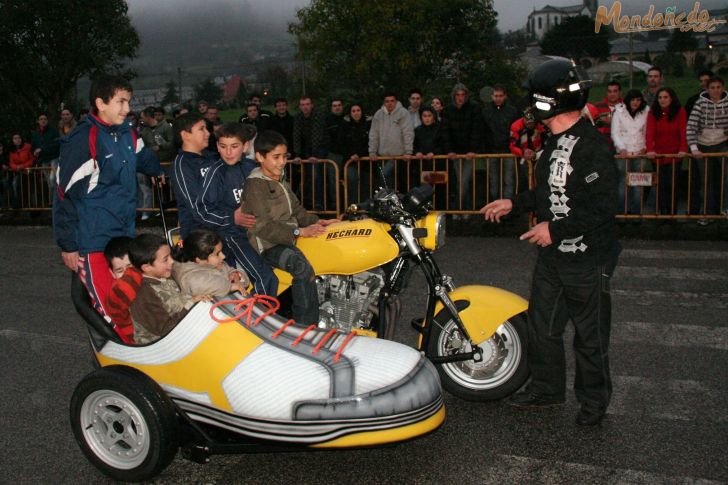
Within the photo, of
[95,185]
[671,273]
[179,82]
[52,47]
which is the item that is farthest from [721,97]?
[52,47]

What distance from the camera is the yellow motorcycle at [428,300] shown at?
190 inches

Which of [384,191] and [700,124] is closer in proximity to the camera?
[384,191]

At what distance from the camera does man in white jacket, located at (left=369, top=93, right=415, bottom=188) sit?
12.8 m

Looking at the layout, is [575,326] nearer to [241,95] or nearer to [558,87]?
[558,87]

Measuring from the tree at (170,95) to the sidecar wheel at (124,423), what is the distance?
20341 millimetres

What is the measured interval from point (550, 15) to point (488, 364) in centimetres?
4124

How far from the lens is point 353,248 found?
189 inches

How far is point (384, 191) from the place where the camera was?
16.0 ft

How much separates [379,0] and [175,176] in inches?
1309

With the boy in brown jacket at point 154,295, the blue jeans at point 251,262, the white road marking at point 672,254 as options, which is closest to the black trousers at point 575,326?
the blue jeans at point 251,262

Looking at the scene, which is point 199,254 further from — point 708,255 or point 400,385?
point 708,255

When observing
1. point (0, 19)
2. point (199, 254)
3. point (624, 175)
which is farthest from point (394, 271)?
point (0, 19)

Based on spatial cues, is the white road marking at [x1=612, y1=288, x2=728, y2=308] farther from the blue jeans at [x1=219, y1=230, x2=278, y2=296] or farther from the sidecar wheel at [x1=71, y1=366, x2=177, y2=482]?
the sidecar wheel at [x1=71, y1=366, x2=177, y2=482]

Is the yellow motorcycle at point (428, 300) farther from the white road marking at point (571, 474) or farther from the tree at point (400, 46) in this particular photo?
the tree at point (400, 46)
